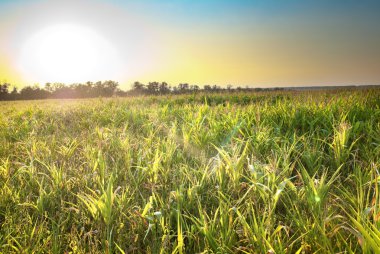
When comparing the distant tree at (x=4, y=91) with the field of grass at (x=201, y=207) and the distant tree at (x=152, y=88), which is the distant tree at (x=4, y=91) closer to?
the distant tree at (x=152, y=88)

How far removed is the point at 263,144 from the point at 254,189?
135cm

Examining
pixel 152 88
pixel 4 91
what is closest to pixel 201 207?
pixel 152 88

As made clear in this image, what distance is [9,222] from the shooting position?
1898 mm

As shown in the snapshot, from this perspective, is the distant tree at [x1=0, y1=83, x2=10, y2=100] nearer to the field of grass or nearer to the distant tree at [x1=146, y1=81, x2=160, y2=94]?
the distant tree at [x1=146, y1=81, x2=160, y2=94]

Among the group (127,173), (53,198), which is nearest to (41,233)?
(53,198)

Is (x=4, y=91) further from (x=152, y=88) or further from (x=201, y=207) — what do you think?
(x=201, y=207)

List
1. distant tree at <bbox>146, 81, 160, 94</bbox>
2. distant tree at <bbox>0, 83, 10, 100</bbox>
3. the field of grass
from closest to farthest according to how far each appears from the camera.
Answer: the field of grass, distant tree at <bbox>146, 81, 160, 94</bbox>, distant tree at <bbox>0, 83, 10, 100</bbox>

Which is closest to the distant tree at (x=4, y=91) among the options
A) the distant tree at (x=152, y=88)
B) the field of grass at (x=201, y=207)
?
the distant tree at (x=152, y=88)

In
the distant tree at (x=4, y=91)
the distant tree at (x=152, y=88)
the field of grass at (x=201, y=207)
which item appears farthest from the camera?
the distant tree at (x=4, y=91)

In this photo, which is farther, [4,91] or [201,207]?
[4,91]

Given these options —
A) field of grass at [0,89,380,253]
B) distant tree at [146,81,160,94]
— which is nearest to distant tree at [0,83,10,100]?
distant tree at [146,81,160,94]

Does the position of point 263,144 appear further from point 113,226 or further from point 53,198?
point 53,198

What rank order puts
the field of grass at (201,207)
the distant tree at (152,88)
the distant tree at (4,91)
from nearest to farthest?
the field of grass at (201,207) → the distant tree at (152,88) → the distant tree at (4,91)

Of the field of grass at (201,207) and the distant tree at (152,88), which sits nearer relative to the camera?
the field of grass at (201,207)
